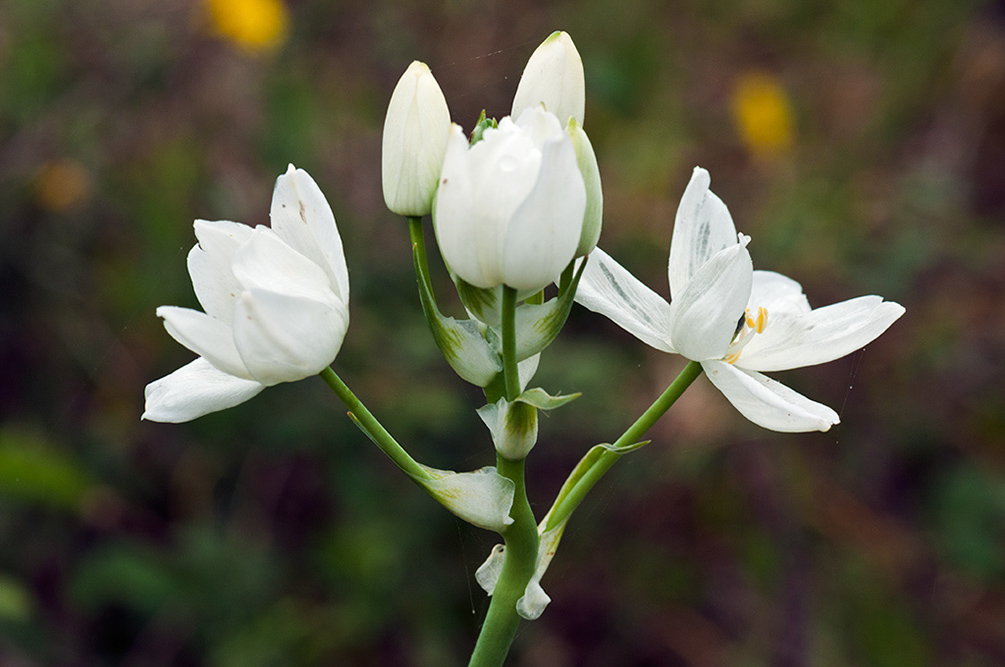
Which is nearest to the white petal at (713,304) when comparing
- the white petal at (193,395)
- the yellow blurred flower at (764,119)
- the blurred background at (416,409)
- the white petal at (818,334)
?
the white petal at (818,334)

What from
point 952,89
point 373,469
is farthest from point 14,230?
point 952,89

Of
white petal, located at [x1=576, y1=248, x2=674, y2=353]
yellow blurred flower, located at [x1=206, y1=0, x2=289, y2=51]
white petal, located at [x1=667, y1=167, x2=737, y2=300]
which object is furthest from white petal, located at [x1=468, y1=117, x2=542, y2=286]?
yellow blurred flower, located at [x1=206, y1=0, x2=289, y2=51]

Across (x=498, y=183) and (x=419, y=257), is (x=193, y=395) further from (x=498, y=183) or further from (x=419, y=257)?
(x=498, y=183)

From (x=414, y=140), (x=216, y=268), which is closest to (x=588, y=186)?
(x=414, y=140)

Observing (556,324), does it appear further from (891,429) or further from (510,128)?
(891,429)

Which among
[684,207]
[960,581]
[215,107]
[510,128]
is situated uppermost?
[510,128]
